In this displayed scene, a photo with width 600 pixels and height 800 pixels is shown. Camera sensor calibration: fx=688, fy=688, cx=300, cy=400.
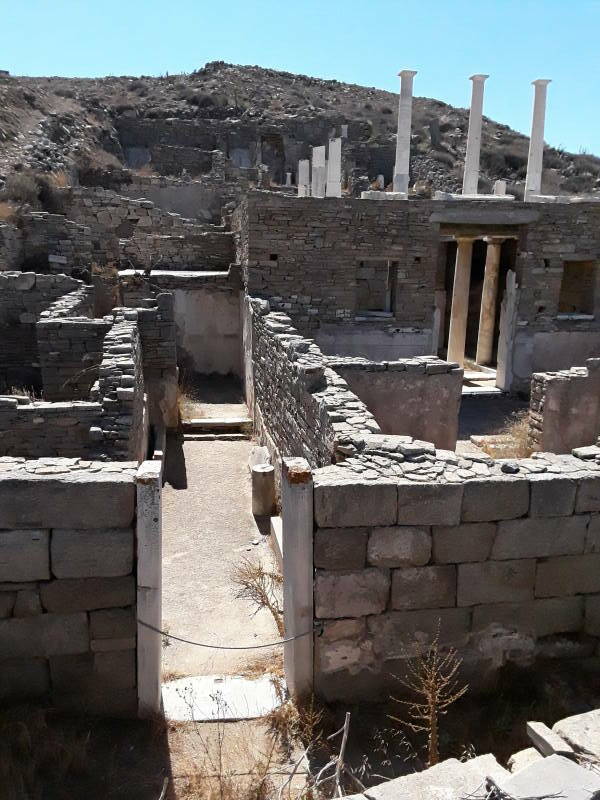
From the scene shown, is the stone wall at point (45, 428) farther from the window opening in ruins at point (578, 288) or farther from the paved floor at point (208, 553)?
the window opening in ruins at point (578, 288)

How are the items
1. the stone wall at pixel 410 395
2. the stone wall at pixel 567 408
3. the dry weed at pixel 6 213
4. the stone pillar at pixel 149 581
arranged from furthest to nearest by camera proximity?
the dry weed at pixel 6 213 < the stone wall at pixel 567 408 < the stone wall at pixel 410 395 < the stone pillar at pixel 149 581

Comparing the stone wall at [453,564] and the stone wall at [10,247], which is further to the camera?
the stone wall at [10,247]

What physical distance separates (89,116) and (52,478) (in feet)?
104

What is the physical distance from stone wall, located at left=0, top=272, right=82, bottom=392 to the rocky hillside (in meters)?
9.00

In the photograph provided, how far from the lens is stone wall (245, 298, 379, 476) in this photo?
645cm

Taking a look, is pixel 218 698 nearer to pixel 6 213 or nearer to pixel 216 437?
pixel 216 437

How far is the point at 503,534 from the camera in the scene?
4.57 metres

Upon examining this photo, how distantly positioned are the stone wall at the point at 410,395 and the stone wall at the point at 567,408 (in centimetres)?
179

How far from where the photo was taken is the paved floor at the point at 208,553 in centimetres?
563

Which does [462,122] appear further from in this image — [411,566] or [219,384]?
[411,566]

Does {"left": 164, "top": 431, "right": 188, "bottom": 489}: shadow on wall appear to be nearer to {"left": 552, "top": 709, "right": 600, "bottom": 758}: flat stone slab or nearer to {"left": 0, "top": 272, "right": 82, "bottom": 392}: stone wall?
{"left": 0, "top": 272, "right": 82, "bottom": 392}: stone wall

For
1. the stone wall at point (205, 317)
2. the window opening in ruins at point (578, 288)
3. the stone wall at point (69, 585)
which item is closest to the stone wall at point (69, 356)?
the stone wall at point (205, 317)

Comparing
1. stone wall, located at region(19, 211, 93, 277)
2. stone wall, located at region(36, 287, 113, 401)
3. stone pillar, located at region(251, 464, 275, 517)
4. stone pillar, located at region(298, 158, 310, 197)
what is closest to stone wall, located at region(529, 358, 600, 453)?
stone pillar, located at region(251, 464, 275, 517)

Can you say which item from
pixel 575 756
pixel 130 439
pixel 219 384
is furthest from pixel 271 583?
pixel 219 384
